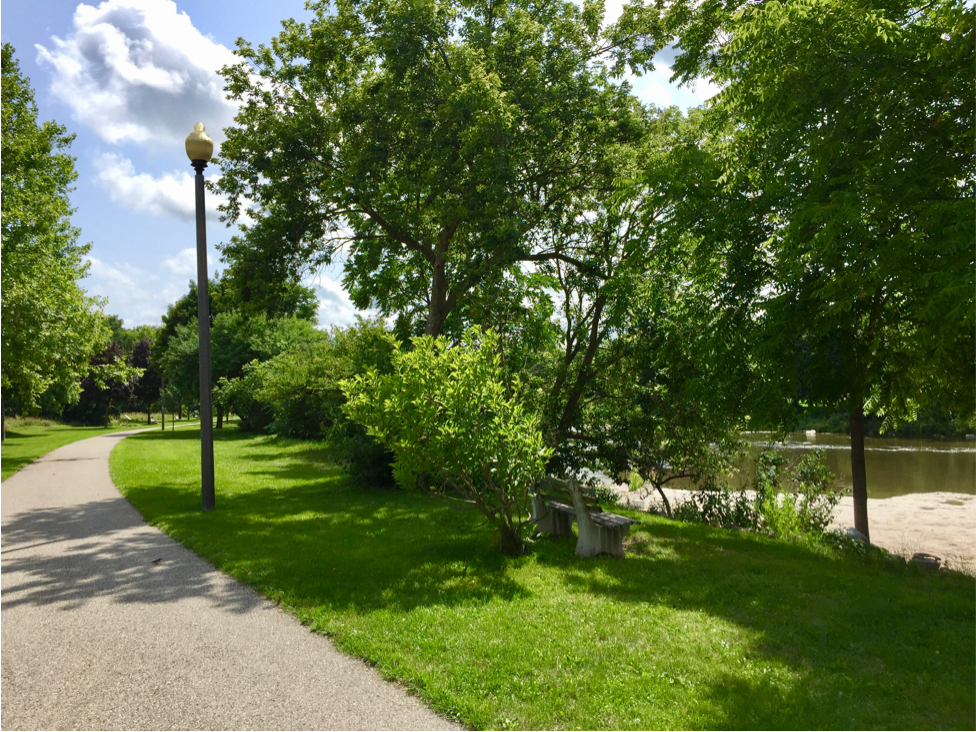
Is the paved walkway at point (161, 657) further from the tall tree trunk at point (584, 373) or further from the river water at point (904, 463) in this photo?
the river water at point (904, 463)

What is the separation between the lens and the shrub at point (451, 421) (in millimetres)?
7102

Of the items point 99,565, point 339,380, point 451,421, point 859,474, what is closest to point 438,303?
point 339,380

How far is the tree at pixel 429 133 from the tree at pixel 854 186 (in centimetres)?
373

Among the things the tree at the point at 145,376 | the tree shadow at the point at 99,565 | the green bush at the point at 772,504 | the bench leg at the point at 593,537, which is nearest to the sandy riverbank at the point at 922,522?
the green bush at the point at 772,504

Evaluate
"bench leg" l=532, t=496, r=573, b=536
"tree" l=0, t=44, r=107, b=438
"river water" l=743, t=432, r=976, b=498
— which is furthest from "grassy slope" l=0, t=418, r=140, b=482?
"river water" l=743, t=432, r=976, b=498

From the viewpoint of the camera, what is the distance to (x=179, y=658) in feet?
14.3

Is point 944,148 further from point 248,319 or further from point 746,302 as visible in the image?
point 248,319

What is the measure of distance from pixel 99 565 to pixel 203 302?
15.1ft

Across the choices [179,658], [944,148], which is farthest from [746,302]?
[179,658]

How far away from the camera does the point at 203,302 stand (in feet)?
32.9

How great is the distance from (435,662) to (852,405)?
6.94 meters

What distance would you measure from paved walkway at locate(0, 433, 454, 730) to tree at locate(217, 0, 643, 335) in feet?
24.0

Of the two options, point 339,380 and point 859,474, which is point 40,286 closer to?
point 339,380

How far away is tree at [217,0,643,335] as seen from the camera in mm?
11609
